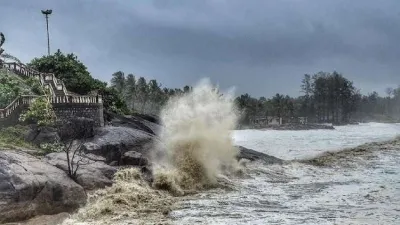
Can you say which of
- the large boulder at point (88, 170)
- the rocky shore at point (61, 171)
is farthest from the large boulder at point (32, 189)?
the large boulder at point (88, 170)

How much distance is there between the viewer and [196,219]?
16.3m

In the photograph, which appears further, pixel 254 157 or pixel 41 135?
pixel 254 157

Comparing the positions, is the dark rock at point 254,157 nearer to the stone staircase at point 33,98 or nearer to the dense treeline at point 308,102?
the stone staircase at point 33,98

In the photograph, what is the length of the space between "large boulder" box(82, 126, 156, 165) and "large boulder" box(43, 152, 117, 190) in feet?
5.80

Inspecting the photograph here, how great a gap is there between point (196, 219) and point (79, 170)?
640cm

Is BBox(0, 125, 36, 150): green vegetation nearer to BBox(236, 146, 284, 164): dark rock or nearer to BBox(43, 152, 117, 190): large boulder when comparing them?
BBox(43, 152, 117, 190): large boulder

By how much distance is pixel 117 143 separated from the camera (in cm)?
2573

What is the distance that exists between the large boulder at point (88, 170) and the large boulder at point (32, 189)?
822 mm

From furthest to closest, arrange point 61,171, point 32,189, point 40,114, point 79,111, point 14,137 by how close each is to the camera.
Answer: point 79,111
point 40,114
point 14,137
point 61,171
point 32,189

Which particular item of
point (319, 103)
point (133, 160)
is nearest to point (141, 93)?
point (319, 103)

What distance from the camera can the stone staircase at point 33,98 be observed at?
87.9 ft

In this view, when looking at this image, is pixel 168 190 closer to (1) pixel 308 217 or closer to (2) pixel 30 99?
(1) pixel 308 217

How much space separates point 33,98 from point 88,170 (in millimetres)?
10357

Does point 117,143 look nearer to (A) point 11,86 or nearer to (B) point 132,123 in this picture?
(B) point 132,123
